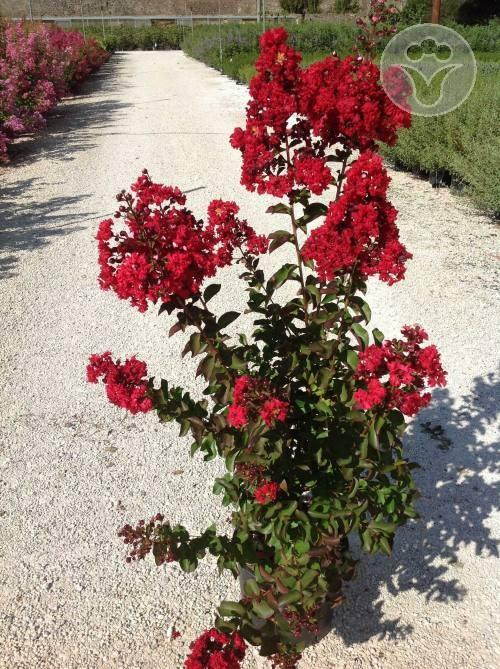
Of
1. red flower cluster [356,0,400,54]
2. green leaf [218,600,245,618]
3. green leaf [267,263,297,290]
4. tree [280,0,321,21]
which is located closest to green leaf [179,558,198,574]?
green leaf [218,600,245,618]

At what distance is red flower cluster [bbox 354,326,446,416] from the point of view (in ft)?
4.93

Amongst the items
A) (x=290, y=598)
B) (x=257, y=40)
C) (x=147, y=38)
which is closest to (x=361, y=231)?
(x=290, y=598)

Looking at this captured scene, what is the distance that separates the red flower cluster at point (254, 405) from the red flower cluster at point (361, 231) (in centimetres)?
39

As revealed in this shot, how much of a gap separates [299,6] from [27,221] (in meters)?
46.6

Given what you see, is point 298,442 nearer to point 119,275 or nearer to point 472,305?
point 119,275

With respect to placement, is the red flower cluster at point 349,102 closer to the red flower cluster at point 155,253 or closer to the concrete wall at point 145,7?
the red flower cluster at point 155,253

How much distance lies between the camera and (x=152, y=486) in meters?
2.99

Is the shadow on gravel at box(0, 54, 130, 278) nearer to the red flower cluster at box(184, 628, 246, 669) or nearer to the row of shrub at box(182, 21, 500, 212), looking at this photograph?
the row of shrub at box(182, 21, 500, 212)

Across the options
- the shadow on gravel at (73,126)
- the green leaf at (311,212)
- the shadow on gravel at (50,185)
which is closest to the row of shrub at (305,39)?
the shadow on gravel at (73,126)

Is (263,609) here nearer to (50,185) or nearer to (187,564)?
(187,564)

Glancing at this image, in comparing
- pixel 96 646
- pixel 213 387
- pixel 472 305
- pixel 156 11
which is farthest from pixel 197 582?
pixel 156 11

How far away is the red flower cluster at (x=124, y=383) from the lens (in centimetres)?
172

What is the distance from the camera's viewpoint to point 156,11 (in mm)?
57469

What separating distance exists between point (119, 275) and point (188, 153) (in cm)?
846
